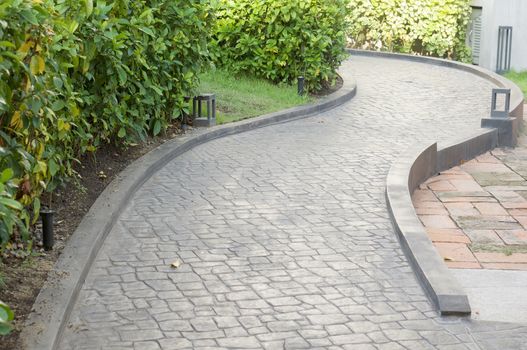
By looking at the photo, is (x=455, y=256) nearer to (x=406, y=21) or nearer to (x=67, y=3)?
(x=67, y=3)

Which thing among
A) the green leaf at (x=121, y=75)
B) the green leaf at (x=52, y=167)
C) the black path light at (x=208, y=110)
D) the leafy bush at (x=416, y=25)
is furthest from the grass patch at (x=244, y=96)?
the leafy bush at (x=416, y=25)

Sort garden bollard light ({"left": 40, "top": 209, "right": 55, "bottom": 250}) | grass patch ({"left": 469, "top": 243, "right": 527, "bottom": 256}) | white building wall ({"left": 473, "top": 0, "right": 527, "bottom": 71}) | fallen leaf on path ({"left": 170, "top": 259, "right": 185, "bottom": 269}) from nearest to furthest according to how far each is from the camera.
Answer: garden bollard light ({"left": 40, "top": 209, "right": 55, "bottom": 250})
fallen leaf on path ({"left": 170, "top": 259, "right": 185, "bottom": 269})
grass patch ({"left": 469, "top": 243, "right": 527, "bottom": 256})
white building wall ({"left": 473, "top": 0, "right": 527, "bottom": 71})

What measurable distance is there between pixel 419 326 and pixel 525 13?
15.6m

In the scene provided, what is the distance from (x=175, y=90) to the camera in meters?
11.1

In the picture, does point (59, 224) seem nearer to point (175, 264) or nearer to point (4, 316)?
point (175, 264)

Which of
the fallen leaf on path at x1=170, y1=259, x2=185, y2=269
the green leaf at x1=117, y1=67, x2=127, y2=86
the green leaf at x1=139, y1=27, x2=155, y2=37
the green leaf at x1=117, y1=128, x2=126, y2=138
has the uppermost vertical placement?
the green leaf at x1=139, y1=27, x2=155, y2=37

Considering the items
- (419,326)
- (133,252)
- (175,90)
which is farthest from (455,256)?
(175,90)

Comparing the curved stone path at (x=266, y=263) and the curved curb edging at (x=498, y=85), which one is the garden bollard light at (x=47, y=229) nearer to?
the curved stone path at (x=266, y=263)

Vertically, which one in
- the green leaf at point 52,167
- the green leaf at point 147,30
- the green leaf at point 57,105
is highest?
the green leaf at point 147,30

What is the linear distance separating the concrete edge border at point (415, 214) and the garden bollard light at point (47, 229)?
2561mm

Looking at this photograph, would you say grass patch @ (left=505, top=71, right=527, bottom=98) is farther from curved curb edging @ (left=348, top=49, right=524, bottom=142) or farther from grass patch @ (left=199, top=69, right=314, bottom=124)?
grass patch @ (left=199, top=69, right=314, bottom=124)

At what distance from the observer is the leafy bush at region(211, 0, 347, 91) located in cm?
1477

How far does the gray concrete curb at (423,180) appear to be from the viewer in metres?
6.34

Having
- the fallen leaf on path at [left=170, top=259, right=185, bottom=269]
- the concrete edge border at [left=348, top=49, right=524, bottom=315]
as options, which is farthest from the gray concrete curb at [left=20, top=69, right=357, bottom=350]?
the concrete edge border at [left=348, top=49, right=524, bottom=315]
